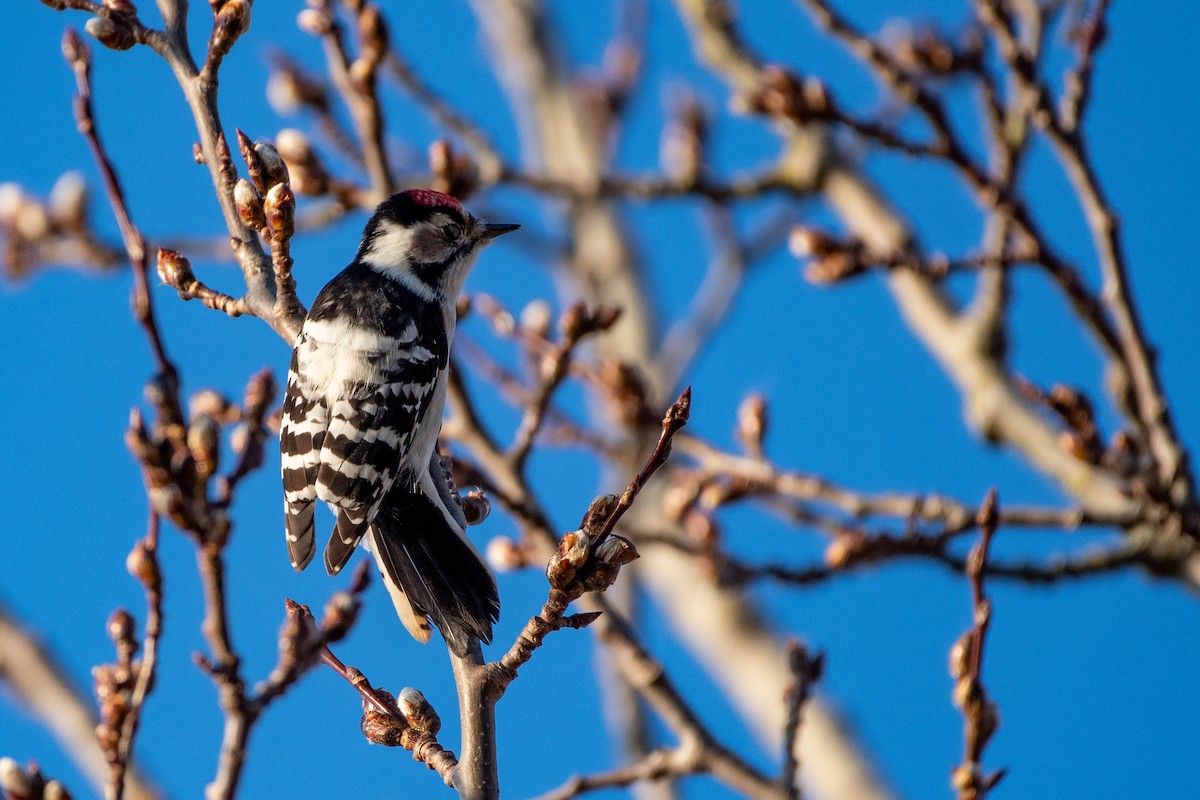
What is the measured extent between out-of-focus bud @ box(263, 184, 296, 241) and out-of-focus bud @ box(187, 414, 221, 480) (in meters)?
0.47

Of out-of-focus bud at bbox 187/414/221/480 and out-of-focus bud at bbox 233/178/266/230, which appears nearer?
out-of-focus bud at bbox 187/414/221/480

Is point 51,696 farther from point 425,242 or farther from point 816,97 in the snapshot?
point 816,97

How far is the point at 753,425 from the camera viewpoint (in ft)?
15.5

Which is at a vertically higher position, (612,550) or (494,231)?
(494,231)

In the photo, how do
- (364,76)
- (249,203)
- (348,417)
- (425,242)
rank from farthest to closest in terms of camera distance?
(425,242), (364,76), (348,417), (249,203)

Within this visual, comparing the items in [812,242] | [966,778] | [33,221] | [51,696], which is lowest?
[966,778]

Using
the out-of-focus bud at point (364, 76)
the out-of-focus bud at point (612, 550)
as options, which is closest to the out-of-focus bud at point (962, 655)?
the out-of-focus bud at point (612, 550)

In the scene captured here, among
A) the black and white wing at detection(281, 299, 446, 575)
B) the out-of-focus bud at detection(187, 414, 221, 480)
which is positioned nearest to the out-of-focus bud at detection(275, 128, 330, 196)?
the black and white wing at detection(281, 299, 446, 575)

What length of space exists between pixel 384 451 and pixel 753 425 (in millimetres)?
1793

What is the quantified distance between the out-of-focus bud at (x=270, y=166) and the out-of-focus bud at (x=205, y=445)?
601mm

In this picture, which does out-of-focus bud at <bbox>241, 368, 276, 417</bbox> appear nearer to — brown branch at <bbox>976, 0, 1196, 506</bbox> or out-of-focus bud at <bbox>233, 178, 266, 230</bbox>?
out-of-focus bud at <bbox>233, 178, 266, 230</bbox>

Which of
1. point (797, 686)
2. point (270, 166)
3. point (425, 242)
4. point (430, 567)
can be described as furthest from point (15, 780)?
point (425, 242)

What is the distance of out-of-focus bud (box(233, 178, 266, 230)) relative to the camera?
9.43 feet

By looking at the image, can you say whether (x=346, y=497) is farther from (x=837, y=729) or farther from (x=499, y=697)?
(x=837, y=729)
